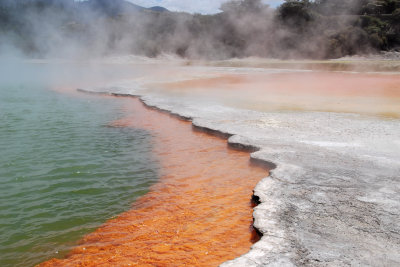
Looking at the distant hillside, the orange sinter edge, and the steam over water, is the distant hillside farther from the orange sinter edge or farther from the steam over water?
the orange sinter edge

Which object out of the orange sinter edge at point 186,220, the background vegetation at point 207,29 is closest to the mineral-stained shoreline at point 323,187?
the orange sinter edge at point 186,220

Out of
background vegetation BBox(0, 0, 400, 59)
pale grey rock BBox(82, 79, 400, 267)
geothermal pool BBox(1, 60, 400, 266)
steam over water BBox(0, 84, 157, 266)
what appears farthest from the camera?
background vegetation BBox(0, 0, 400, 59)

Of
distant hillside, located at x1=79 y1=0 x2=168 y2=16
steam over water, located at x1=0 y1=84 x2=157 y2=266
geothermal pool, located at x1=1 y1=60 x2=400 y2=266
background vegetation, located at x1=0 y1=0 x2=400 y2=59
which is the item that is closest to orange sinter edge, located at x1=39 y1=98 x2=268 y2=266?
geothermal pool, located at x1=1 y1=60 x2=400 y2=266

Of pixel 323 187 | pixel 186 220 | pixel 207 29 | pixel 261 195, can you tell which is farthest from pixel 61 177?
pixel 207 29

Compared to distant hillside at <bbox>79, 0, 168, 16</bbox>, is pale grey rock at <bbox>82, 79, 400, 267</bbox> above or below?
below

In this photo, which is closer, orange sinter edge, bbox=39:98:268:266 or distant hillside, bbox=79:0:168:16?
orange sinter edge, bbox=39:98:268:266

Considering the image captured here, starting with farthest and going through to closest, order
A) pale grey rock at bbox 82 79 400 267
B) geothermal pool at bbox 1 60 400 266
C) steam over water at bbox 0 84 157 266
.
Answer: steam over water at bbox 0 84 157 266, geothermal pool at bbox 1 60 400 266, pale grey rock at bbox 82 79 400 267

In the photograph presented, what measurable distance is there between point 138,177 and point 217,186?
2.13ft

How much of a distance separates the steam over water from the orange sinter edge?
13 cm

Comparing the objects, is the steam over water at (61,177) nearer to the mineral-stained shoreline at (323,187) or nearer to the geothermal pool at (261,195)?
the geothermal pool at (261,195)

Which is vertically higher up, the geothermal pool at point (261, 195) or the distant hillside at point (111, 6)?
the distant hillside at point (111, 6)

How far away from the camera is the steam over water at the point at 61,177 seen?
2.03 metres

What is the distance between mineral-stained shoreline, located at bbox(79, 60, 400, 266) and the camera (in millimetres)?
1565

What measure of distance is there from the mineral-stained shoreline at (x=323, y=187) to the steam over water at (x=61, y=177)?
932mm
